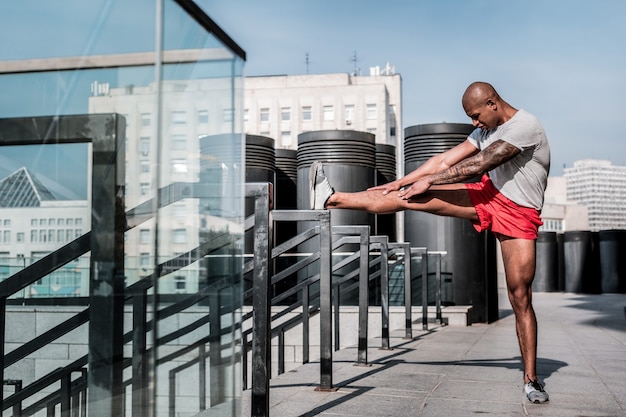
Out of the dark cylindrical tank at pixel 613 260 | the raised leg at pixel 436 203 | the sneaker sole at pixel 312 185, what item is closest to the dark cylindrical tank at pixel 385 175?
the sneaker sole at pixel 312 185

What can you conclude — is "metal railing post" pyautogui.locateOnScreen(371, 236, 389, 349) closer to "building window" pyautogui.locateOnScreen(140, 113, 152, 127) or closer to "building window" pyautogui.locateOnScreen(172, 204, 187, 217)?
"building window" pyautogui.locateOnScreen(172, 204, 187, 217)

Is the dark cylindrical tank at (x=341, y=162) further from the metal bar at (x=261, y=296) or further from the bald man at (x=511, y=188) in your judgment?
the metal bar at (x=261, y=296)

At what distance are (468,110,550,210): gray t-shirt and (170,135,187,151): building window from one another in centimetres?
259

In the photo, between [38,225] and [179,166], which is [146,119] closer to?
[179,166]

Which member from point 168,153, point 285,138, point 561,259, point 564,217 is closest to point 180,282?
point 168,153

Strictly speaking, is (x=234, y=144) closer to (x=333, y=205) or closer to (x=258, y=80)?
(x=333, y=205)

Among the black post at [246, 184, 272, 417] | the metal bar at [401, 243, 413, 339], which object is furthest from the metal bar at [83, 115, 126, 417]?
the metal bar at [401, 243, 413, 339]

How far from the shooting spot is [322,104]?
65.4 meters

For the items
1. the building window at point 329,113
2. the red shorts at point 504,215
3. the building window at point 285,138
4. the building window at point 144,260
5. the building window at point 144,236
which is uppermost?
the building window at point 329,113

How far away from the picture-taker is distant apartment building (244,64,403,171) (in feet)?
211

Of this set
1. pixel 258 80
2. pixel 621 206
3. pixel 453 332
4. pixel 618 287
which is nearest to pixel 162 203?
pixel 453 332

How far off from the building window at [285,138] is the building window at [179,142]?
64754 mm

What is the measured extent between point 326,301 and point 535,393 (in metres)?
1.30

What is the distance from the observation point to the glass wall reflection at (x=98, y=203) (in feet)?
Result: 5.81
